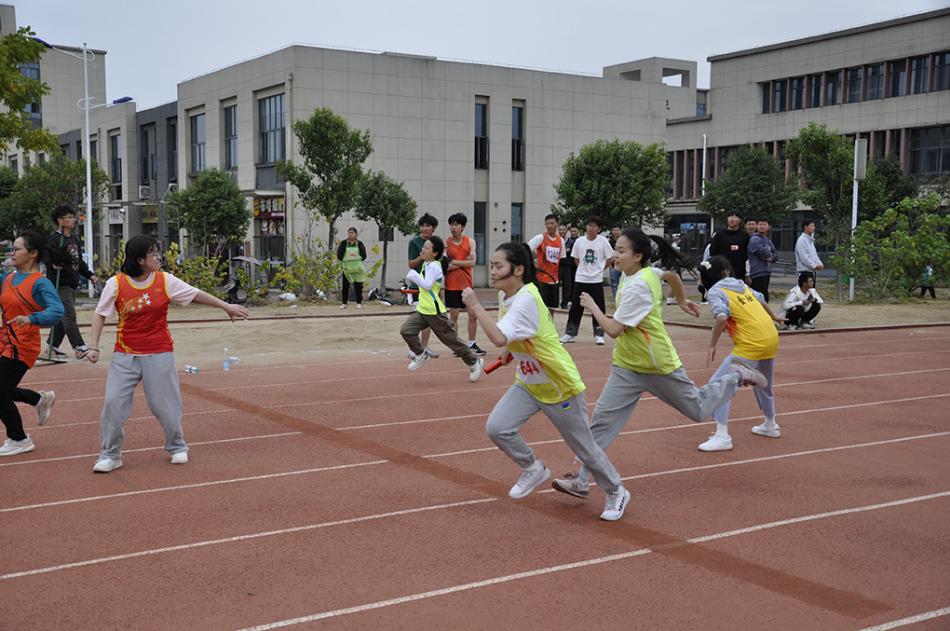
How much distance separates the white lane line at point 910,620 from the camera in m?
4.23

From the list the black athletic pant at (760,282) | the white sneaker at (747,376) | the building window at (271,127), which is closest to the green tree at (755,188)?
the building window at (271,127)

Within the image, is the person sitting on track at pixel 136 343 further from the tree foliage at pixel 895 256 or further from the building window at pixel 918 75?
the building window at pixel 918 75

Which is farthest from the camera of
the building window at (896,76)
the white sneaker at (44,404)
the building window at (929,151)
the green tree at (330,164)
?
the building window at (896,76)

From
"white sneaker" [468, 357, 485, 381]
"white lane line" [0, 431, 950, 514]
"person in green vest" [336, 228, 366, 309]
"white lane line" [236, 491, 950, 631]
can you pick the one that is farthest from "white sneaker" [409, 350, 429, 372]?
"person in green vest" [336, 228, 366, 309]

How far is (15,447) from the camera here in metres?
7.70

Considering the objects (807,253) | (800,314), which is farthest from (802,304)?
(807,253)

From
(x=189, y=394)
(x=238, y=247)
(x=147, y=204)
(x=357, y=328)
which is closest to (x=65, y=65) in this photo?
(x=147, y=204)

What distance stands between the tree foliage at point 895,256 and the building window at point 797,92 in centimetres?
3226

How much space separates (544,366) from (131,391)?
3.28m

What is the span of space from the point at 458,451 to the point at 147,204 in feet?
139

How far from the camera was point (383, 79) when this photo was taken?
115 ft

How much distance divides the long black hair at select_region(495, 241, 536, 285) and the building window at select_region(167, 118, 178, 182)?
41.4m

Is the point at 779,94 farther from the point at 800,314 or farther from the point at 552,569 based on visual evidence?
the point at 552,569

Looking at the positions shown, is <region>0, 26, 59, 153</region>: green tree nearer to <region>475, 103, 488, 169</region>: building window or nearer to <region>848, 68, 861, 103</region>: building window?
<region>475, 103, 488, 169</region>: building window
